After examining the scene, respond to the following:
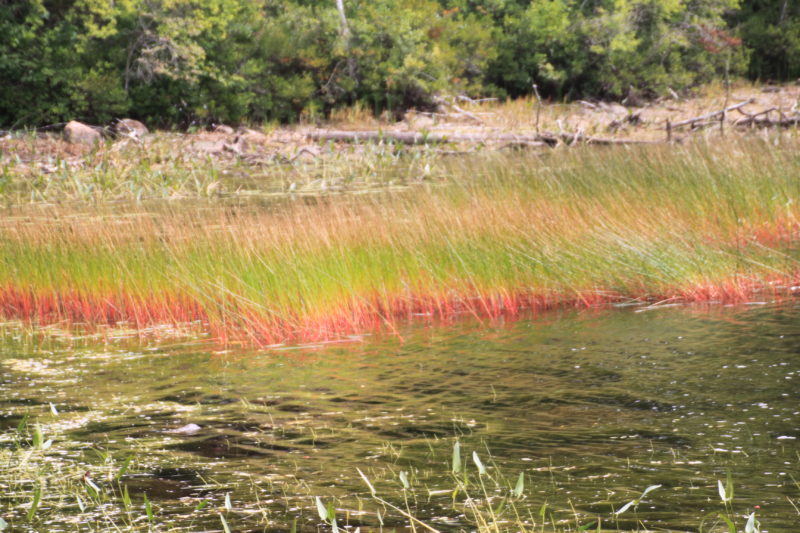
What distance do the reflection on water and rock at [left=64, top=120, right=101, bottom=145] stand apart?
623 inches

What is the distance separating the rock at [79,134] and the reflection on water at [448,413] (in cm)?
1582

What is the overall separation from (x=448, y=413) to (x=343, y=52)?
2236 centimetres

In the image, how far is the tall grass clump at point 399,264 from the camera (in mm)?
7289

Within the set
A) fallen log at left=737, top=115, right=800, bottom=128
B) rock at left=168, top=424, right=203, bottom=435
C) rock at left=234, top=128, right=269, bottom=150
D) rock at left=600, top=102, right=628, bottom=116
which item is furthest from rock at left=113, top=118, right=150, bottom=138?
rock at left=168, top=424, right=203, bottom=435

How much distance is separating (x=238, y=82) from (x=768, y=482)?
73.9 ft

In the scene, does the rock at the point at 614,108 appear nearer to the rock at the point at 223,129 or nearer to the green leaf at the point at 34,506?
the rock at the point at 223,129

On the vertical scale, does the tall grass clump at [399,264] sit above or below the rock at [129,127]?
below

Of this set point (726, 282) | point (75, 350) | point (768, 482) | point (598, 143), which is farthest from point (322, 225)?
point (598, 143)

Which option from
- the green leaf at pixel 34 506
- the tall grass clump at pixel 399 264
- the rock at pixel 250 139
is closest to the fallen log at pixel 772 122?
the rock at pixel 250 139

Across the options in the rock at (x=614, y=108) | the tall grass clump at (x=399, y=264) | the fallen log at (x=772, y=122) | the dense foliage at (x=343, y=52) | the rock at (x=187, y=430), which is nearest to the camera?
the rock at (x=187, y=430)

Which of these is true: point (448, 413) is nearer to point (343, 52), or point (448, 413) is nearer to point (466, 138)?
point (466, 138)

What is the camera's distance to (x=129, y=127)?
22516 mm

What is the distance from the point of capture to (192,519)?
11.8ft

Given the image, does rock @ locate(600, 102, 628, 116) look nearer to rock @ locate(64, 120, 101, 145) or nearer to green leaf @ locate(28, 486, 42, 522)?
rock @ locate(64, 120, 101, 145)
